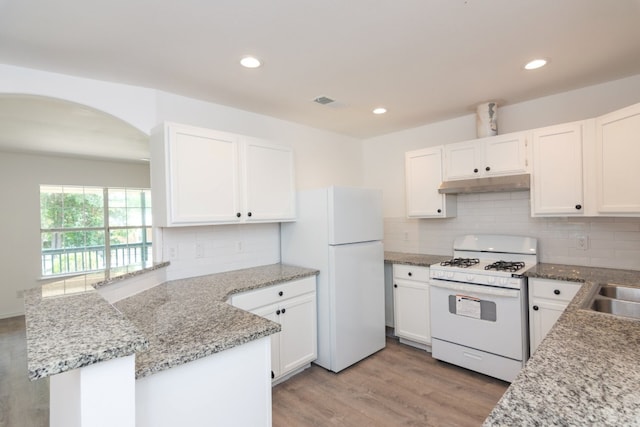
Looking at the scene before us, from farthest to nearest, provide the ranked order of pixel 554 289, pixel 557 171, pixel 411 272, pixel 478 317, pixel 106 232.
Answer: pixel 106 232
pixel 411 272
pixel 478 317
pixel 557 171
pixel 554 289

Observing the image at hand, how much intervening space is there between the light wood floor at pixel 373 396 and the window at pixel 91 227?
2643 millimetres

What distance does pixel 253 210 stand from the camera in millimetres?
2775

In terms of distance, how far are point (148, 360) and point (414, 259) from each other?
2.75m

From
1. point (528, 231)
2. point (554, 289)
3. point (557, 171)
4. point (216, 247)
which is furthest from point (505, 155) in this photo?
point (216, 247)

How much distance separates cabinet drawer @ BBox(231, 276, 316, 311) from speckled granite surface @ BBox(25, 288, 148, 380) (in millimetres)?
1077

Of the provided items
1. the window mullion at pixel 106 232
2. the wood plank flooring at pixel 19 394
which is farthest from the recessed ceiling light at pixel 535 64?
the window mullion at pixel 106 232

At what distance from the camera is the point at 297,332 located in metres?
2.75

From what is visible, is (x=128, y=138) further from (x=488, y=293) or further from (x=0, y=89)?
(x=488, y=293)

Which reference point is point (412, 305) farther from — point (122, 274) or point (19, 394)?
point (19, 394)

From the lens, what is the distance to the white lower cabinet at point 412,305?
3.17m

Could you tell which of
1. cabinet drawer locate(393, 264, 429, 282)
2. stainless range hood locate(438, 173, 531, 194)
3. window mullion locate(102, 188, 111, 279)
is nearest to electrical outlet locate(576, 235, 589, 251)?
stainless range hood locate(438, 173, 531, 194)

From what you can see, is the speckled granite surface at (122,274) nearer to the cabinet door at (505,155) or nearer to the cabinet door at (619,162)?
the cabinet door at (505,155)

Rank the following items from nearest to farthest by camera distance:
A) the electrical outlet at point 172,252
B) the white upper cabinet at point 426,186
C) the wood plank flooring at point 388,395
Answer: the wood plank flooring at point 388,395
the electrical outlet at point 172,252
the white upper cabinet at point 426,186

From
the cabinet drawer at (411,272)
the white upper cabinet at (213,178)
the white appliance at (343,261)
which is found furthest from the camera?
the cabinet drawer at (411,272)
